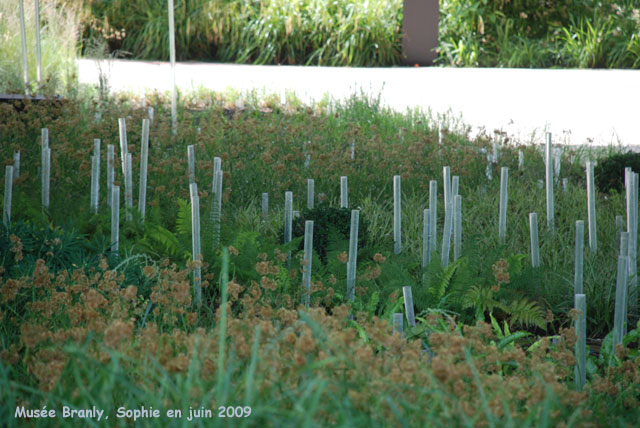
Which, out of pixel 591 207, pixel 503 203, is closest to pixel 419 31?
pixel 503 203

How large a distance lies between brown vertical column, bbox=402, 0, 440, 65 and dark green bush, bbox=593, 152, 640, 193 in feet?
34.6

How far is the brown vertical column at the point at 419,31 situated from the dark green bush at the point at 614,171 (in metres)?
10.6

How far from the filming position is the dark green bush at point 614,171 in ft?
17.1

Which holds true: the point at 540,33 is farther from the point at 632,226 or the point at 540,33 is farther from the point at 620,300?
the point at 620,300

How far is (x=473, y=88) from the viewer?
11.3 m

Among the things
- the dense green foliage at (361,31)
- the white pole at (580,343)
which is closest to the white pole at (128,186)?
the white pole at (580,343)

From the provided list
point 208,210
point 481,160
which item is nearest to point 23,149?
point 208,210

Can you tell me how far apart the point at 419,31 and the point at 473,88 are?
14.7 ft

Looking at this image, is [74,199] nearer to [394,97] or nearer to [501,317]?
[501,317]

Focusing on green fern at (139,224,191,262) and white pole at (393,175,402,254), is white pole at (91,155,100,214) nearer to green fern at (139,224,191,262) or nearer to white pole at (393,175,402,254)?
green fern at (139,224,191,262)

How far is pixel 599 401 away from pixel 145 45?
15.4m

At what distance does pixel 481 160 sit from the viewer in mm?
5504

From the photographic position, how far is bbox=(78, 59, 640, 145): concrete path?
8547 millimetres

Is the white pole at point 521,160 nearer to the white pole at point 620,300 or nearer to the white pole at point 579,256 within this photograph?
the white pole at point 579,256
